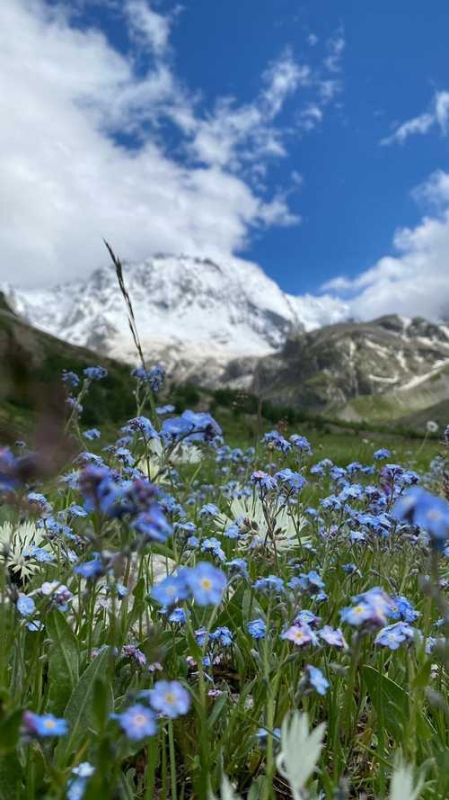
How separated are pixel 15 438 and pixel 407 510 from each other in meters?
1.20

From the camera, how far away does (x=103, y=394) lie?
121 ft

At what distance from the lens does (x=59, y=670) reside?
2.78 metres

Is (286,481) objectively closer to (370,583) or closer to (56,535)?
(370,583)

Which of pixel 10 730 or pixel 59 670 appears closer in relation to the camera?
pixel 10 730

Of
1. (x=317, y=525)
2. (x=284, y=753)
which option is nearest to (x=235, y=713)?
(x=284, y=753)

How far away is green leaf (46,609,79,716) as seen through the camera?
109 inches

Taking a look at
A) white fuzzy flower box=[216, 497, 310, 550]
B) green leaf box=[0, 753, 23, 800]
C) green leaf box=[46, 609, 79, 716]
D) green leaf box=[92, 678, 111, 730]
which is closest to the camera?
green leaf box=[92, 678, 111, 730]

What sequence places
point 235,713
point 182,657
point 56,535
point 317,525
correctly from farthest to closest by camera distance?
point 317,525
point 56,535
point 182,657
point 235,713

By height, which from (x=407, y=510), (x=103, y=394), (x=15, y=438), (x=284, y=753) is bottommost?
(x=284, y=753)

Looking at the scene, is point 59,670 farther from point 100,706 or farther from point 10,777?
point 100,706

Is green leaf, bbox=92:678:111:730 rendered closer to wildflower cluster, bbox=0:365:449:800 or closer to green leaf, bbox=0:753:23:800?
wildflower cluster, bbox=0:365:449:800

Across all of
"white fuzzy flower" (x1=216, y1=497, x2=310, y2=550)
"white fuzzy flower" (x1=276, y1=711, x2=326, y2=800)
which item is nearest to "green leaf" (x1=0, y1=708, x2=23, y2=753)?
"white fuzzy flower" (x1=276, y1=711, x2=326, y2=800)

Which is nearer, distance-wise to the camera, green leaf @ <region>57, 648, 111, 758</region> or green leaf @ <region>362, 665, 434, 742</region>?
green leaf @ <region>57, 648, 111, 758</region>

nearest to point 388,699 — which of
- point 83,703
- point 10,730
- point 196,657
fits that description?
point 196,657
